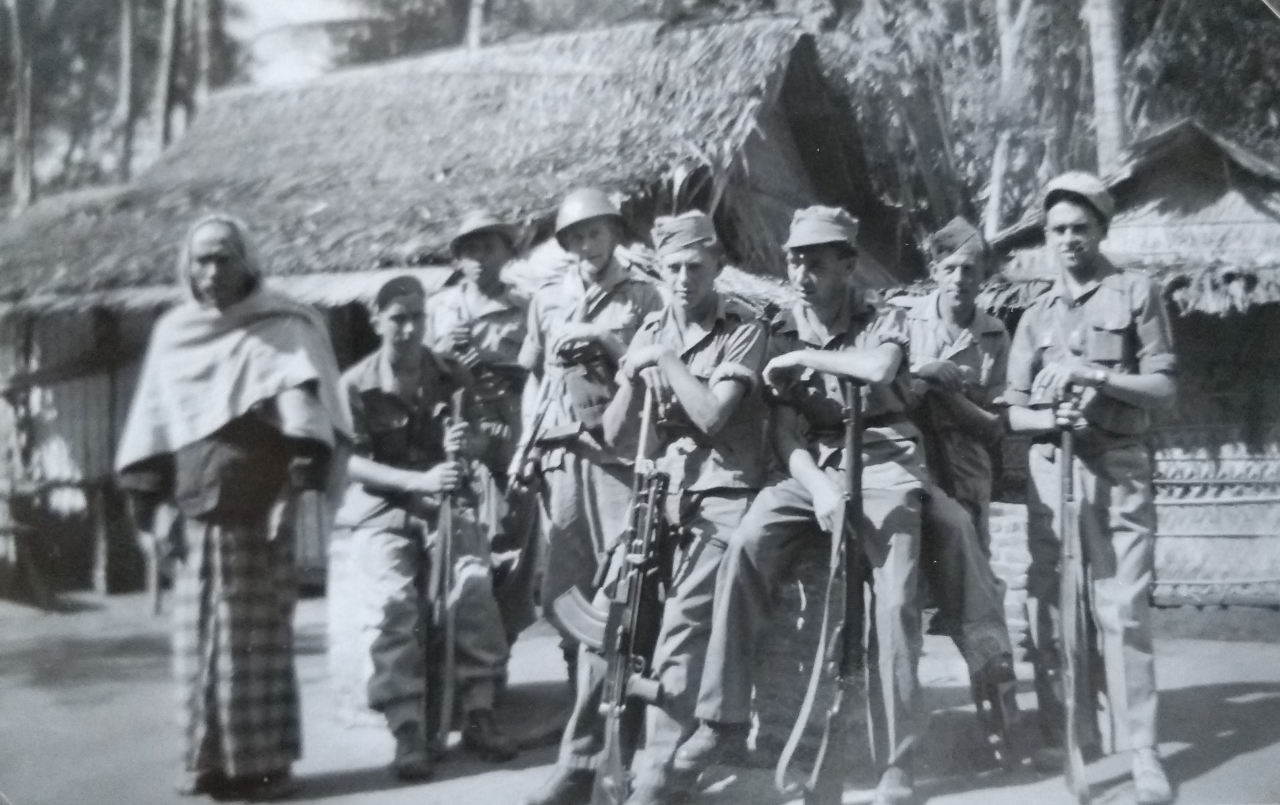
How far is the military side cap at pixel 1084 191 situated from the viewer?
335 centimetres

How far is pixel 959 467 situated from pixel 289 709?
2036 millimetres

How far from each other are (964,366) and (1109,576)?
0.72 m

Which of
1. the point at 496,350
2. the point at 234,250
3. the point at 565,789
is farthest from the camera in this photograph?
the point at 496,350

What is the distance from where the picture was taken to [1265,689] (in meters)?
3.68

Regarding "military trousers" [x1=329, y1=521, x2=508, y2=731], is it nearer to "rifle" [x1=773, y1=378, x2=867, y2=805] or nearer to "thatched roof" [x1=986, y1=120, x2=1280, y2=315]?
"rifle" [x1=773, y1=378, x2=867, y2=805]

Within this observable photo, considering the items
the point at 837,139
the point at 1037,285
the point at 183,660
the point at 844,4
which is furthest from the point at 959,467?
the point at 183,660

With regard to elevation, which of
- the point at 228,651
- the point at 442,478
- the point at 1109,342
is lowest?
the point at 228,651

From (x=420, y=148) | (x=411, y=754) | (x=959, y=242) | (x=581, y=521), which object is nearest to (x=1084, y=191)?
(x=959, y=242)

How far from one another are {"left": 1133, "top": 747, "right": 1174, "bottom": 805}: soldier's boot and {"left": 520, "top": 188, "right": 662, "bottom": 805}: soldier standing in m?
1.57

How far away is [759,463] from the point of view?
329 cm

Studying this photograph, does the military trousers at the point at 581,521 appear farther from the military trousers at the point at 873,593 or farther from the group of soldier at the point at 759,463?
the military trousers at the point at 873,593

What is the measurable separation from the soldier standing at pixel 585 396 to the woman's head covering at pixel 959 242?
87 cm

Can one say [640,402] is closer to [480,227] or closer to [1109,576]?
[480,227]

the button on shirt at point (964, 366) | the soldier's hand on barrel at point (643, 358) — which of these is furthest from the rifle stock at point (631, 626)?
the button on shirt at point (964, 366)
